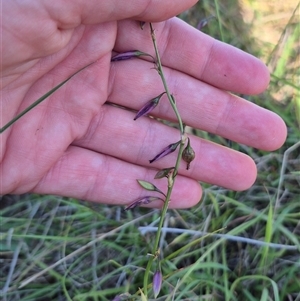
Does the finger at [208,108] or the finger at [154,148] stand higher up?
the finger at [208,108]

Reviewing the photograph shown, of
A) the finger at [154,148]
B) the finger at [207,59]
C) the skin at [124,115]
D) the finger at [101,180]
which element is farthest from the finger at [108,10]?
the finger at [101,180]

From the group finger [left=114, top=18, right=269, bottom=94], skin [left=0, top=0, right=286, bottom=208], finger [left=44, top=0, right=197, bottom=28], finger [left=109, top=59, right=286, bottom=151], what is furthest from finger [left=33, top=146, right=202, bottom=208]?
finger [left=44, top=0, right=197, bottom=28]

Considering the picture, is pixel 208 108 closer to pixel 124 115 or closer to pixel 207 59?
pixel 207 59

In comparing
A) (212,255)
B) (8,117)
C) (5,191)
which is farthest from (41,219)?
(212,255)

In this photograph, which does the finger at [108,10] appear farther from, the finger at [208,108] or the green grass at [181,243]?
the green grass at [181,243]

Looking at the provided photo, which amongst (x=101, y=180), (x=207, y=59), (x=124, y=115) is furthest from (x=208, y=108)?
(x=101, y=180)

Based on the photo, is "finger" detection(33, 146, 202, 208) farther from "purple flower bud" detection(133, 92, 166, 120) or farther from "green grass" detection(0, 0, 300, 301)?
"purple flower bud" detection(133, 92, 166, 120)

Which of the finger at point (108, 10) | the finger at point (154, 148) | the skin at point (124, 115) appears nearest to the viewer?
the finger at point (108, 10)

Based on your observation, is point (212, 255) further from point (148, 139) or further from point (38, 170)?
point (38, 170)
